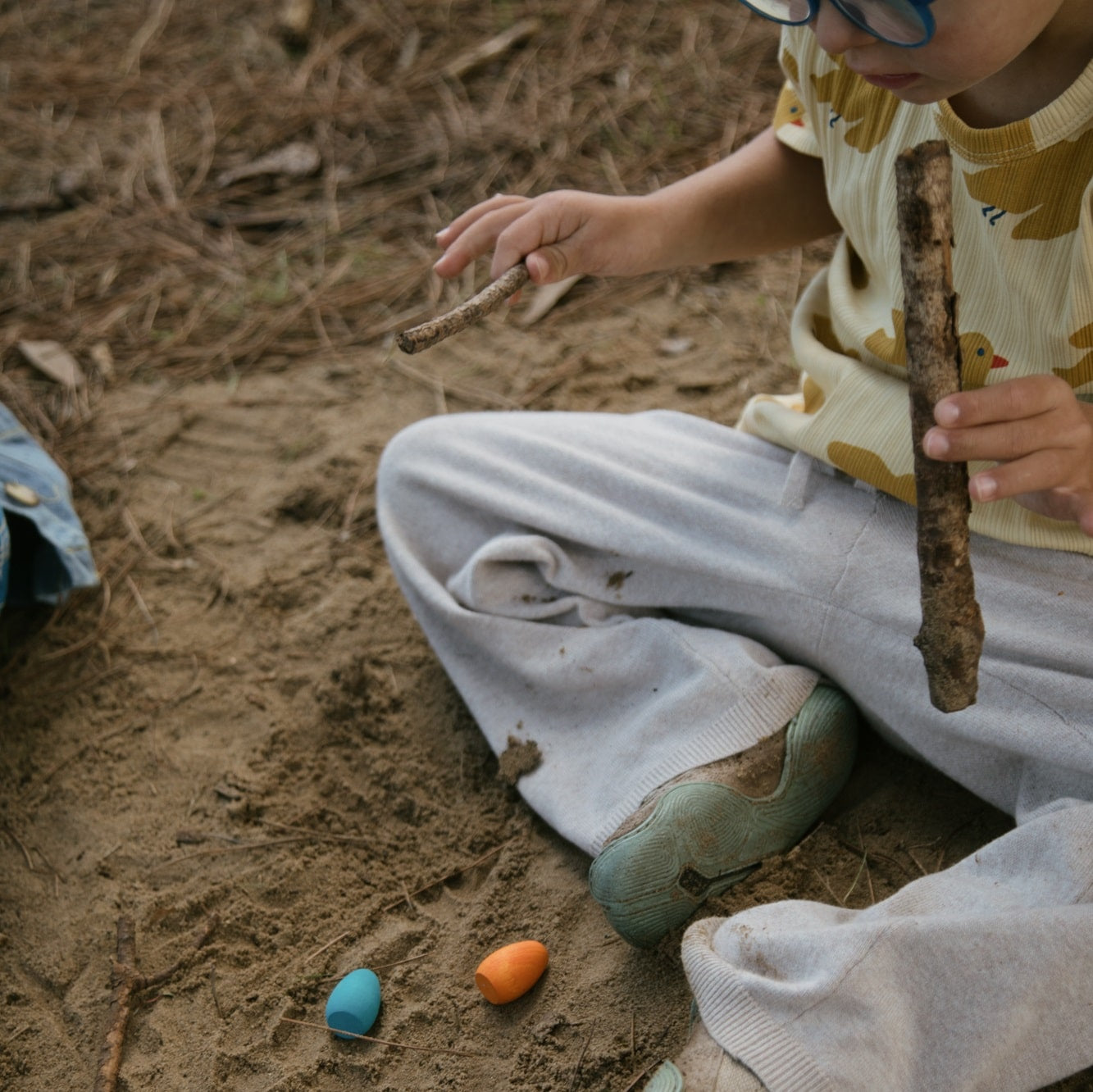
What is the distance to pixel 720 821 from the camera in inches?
59.0

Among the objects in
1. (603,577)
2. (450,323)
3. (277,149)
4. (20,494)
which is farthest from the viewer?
(277,149)

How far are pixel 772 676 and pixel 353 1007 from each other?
0.72 meters

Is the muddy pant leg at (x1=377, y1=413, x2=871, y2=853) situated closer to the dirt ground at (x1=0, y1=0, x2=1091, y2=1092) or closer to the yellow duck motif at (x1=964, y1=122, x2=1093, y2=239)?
the dirt ground at (x1=0, y1=0, x2=1091, y2=1092)

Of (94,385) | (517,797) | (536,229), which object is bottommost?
(517,797)

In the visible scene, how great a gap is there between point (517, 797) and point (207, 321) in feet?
5.65

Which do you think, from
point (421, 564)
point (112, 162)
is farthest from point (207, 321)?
point (421, 564)

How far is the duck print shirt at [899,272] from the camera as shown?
1254 millimetres

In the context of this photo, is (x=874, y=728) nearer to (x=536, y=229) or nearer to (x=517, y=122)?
(x=536, y=229)

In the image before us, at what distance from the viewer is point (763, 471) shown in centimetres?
171

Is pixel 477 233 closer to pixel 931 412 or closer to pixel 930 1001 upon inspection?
pixel 931 412

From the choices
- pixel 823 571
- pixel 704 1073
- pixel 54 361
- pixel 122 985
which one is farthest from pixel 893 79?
pixel 54 361

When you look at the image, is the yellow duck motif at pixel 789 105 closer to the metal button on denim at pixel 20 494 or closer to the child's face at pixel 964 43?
the child's face at pixel 964 43

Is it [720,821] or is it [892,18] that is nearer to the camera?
[892,18]

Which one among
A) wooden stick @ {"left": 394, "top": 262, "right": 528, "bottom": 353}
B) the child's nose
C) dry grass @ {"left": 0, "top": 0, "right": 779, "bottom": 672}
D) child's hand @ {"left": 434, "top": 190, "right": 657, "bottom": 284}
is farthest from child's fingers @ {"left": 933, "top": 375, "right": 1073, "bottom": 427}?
dry grass @ {"left": 0, "top": 0, "right": 779, "bottom": 672}
